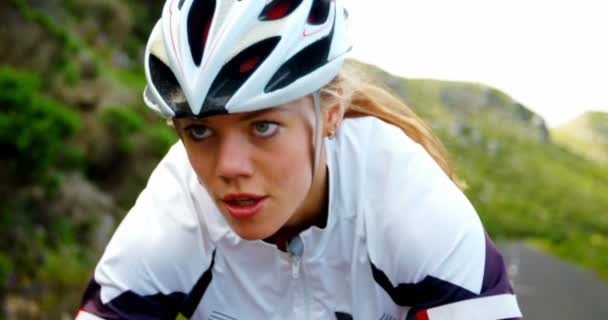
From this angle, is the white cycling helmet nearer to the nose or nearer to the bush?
the nose

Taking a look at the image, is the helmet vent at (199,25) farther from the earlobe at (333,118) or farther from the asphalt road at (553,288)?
the asphalt road at (553,288)

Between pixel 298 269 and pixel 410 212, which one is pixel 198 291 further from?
pixel 410 212

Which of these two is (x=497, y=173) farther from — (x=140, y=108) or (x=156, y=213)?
(x=156, y=213)

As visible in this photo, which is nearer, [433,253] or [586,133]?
[433,253]

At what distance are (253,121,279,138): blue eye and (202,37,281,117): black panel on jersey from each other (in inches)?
5.8

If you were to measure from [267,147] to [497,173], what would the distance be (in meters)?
7.45

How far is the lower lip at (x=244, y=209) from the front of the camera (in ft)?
9.78

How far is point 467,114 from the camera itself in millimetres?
8188

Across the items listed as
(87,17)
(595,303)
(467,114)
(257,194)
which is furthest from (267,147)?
(87,17)

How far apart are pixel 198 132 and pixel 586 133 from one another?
4860mm

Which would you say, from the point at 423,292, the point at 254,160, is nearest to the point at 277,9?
the point at 254,160

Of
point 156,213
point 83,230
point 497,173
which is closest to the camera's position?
point 156,213

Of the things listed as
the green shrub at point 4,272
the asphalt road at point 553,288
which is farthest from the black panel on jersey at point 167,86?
the asphalt road at point 553,288

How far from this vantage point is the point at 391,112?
364 cm
